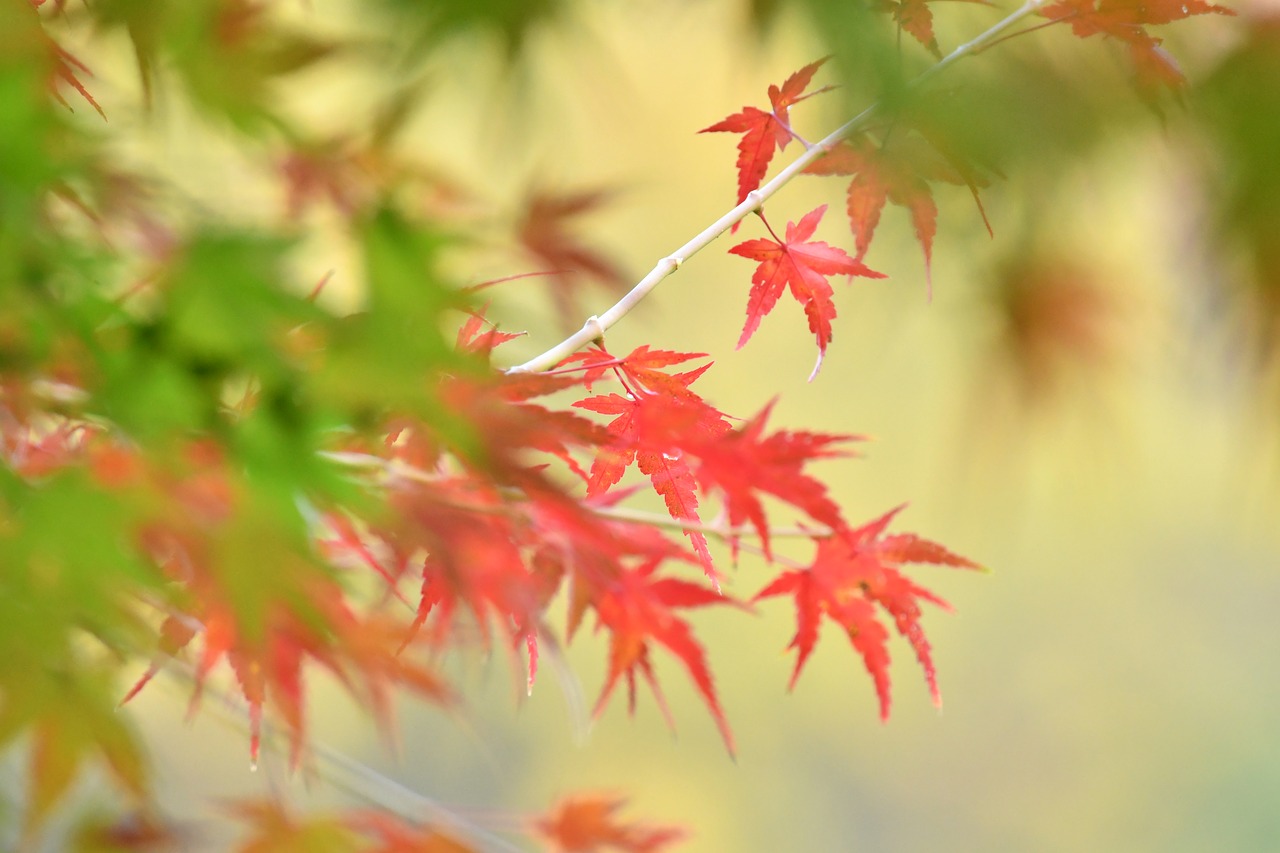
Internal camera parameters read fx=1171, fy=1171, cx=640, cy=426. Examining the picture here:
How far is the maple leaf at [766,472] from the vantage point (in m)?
0.42

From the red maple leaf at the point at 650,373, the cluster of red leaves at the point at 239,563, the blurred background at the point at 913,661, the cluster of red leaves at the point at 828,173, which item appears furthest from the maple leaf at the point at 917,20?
the blurred background at the point at 913,661

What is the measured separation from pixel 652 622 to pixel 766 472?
0.09 m

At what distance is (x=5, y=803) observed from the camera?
70 cm

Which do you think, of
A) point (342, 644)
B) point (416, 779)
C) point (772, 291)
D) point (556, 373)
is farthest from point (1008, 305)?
point (416, 779)

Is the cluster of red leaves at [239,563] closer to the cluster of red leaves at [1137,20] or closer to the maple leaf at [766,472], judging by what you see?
the maple leaf at [766,472]

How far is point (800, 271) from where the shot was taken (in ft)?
1.90

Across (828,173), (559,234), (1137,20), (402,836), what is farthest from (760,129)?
(402,836)

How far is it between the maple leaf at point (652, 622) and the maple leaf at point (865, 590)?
5 centimetres

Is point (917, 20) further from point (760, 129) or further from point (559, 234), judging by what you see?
point (559, 234)

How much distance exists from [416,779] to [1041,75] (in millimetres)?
3617

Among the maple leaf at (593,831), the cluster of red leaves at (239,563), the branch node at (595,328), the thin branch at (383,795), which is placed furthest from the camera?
the maple leaf at (593,831)

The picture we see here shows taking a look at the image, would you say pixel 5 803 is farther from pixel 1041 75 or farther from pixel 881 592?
pixel 1041 75

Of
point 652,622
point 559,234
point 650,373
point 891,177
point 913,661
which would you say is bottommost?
point 652,622

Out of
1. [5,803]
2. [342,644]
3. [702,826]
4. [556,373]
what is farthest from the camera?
[702,826]
